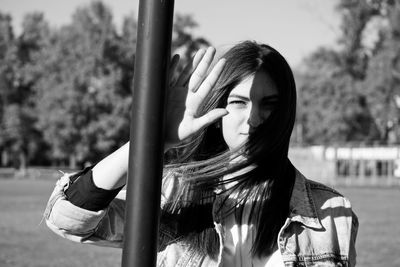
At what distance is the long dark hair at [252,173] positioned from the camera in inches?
84.0

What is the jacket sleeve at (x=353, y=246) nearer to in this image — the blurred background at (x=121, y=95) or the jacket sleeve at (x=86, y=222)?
the jacket sleeve at (x=86, y=222)

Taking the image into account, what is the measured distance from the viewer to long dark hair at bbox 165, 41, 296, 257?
2.13 metres

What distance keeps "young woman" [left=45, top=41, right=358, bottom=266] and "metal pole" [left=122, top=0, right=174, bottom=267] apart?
522 millimetres

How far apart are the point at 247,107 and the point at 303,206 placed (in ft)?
1.21

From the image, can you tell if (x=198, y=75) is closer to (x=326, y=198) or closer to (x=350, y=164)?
(x=326, y=198)

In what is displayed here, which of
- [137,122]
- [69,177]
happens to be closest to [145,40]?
[137,122]

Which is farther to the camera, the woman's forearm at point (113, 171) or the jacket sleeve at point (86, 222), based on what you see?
the jacket sleeve at point (86, 222)

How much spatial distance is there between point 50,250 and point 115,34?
44138 mm

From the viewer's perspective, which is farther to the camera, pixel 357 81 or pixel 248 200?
pixel 357 81

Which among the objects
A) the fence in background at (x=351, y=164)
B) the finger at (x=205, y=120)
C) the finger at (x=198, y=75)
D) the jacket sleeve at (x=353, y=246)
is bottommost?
the fence in background at (x=351, y=164)

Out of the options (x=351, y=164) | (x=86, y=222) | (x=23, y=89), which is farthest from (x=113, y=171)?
(x=23, y=89)

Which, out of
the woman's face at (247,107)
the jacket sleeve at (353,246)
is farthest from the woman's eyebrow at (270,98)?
the jacket sleeve at (353,246)

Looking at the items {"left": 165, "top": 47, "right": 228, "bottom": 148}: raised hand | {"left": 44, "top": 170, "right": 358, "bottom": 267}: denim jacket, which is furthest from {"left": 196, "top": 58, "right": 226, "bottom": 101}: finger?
{"left": 44, "top": 170, "right": 358, "bottom": 267}: denim jacket

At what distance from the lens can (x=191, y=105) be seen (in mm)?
1631
